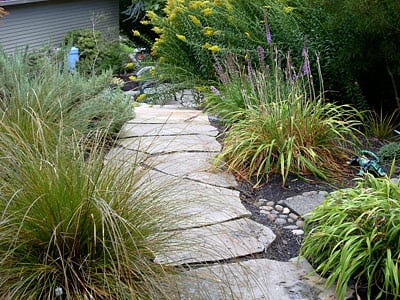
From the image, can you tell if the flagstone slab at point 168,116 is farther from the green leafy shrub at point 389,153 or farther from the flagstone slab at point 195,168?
the green leafy shrub at point 389,153

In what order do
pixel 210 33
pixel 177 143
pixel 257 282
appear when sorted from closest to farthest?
pixel 257 282
pixel 177 143
pixel 210 33

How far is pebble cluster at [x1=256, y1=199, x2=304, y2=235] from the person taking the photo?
10.8ft

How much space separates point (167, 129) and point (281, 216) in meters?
1.70

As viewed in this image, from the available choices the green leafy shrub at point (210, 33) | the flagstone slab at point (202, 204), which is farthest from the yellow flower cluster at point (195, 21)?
the flagstone slab at point (202, 204)

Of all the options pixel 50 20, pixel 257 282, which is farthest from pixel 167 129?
pixel 50 20

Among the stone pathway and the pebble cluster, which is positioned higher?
the stone pathway

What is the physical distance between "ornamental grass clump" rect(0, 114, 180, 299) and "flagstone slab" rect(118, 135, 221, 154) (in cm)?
165

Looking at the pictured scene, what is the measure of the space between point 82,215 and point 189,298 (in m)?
0.52

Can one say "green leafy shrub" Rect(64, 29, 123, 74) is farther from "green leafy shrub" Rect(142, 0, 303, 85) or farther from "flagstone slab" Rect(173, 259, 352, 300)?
"flagstone slab" Rect(173, 259, 352, 300)

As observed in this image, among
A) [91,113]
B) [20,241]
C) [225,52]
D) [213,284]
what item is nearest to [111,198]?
[20,241]

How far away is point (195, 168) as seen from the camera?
3930mm

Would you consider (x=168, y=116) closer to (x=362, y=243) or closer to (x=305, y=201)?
(x=305, y=201)

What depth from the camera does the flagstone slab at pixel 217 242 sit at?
2.46 meters

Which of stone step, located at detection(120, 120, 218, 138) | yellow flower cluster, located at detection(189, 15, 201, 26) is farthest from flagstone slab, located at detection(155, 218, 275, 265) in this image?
yellow flower cluster, located at detection(189, 15, 201, 26)
